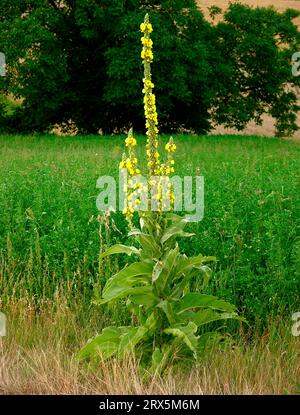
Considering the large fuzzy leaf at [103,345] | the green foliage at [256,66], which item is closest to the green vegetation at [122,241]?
the large fuzzy leaf at [103,345]

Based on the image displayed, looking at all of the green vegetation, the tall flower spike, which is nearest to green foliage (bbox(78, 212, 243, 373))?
the tall flower spike

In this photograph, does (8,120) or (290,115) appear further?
(290,115)

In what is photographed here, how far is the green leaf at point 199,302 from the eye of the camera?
18.1 feet

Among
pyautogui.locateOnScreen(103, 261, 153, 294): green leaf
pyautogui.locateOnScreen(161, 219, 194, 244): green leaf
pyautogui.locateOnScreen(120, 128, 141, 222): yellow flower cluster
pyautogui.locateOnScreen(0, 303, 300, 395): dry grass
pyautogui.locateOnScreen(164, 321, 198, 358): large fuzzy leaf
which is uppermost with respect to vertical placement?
pyautogui.locateOnScreen(120, 128, 141, 222): yellow flower cluster

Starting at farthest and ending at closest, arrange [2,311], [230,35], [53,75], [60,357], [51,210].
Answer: [230,35] → [53,75] → [51,210] → [2,311] → [60,357]

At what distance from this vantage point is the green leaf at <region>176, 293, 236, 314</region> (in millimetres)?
5527

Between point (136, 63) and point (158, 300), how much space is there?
24325mm

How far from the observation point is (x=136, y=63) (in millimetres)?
29078

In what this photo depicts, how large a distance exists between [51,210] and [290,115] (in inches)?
1114

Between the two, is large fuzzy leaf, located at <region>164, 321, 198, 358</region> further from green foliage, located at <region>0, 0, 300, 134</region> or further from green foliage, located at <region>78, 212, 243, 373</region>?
green foliage, located at <region>0, 0, 300, 134</region>

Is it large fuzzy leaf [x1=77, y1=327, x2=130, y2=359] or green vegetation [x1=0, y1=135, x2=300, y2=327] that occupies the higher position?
green vegetation [x1=0, y1=135, x2=300, y2=327]
